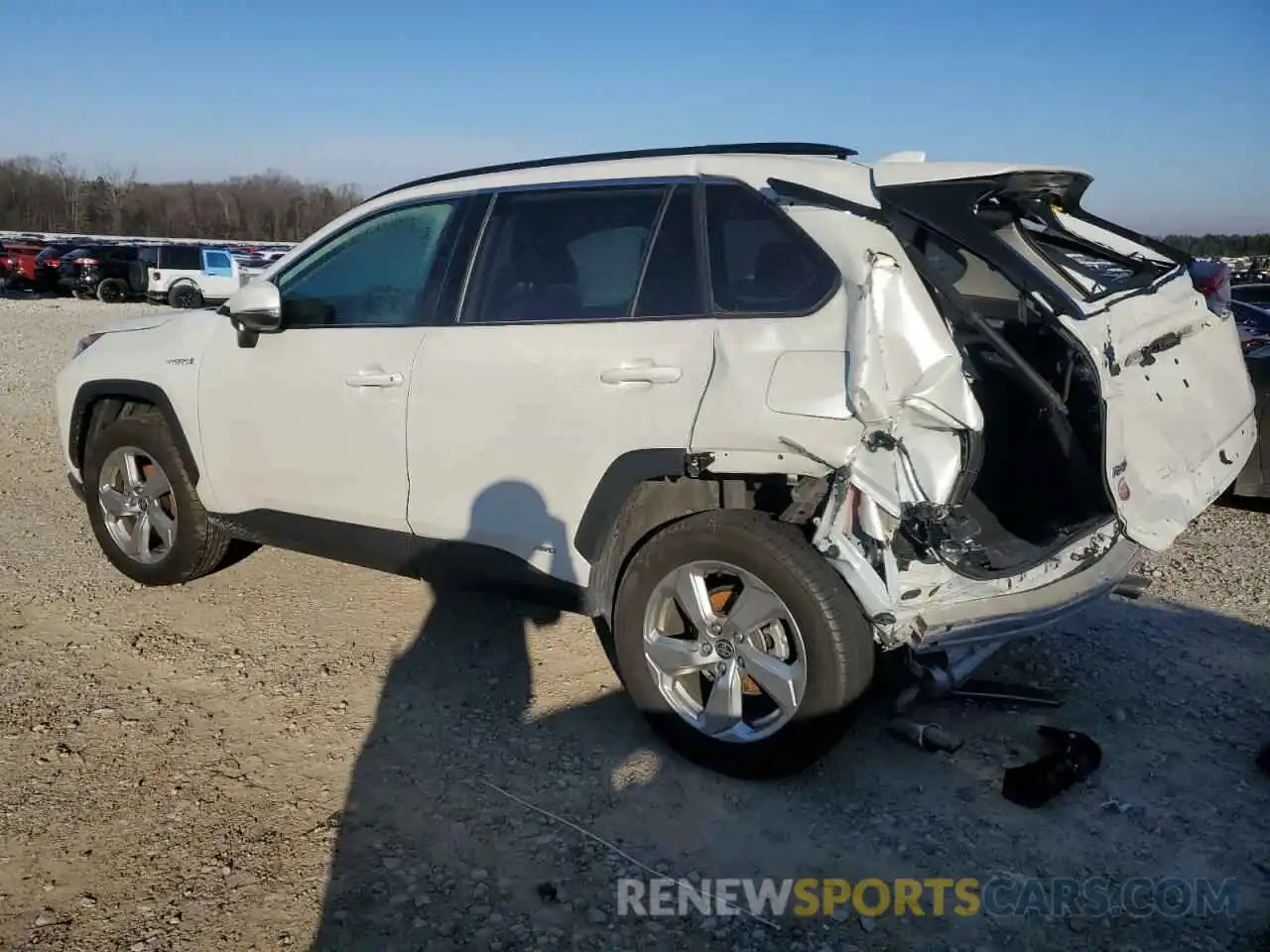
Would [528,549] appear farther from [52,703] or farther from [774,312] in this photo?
[52,703]

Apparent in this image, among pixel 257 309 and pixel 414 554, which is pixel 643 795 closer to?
pixel 414 554

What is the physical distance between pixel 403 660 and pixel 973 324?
263 centimetres

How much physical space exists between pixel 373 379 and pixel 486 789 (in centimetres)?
158

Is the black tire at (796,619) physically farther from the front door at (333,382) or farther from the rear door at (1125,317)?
the front door at (333,382)

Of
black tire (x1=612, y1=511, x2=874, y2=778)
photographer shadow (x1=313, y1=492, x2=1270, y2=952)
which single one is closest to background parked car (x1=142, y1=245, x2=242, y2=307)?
photographer shadow (x1=313, y1=492, x2=1270, y2=952)

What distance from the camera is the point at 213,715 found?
389cm

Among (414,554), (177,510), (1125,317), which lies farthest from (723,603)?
(177,510)

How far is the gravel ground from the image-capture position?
9.15 feet

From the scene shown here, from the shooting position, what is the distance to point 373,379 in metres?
3.97

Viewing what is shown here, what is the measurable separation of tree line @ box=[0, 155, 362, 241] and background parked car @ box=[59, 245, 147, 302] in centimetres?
5497

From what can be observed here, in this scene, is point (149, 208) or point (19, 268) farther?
point (149, 208)

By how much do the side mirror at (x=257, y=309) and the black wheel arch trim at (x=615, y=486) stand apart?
1606 millimetres

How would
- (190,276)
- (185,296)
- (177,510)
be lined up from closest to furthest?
1. (177,510)
2. (185,296)
3. (190,276)

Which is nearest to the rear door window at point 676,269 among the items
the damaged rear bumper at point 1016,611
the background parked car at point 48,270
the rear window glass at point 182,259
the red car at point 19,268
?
the damaged rear bumper at point 1016,611
